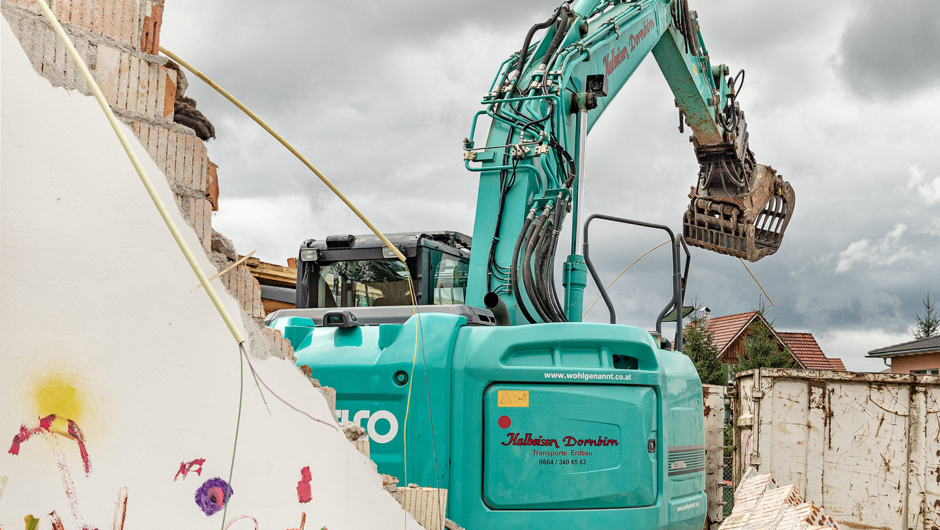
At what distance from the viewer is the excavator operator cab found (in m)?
6.34

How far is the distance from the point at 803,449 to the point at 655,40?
4.72 m

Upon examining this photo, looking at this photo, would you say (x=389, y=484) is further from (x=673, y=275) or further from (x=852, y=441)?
(x=852, y=441)

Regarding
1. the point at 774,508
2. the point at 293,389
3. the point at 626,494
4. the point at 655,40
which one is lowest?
the point at 774,508

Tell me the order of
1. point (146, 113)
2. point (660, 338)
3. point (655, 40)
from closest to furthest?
point (146, 113)
point (660, 338)
point (655, 40)

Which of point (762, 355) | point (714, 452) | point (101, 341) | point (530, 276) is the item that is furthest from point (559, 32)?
point (762, 355)

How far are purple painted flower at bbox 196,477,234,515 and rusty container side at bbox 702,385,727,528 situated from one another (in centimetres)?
547

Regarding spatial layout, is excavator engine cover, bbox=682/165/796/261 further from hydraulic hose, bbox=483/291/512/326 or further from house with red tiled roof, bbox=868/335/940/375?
house with red tiled roof, bbox=868/335/940/375

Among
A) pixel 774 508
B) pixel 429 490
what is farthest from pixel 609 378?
pixel 774 508

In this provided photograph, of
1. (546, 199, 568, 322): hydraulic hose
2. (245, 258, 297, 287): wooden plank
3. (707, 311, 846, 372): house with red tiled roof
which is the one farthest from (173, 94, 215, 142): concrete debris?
(707, 311, 846, 372): house with red tiled roof

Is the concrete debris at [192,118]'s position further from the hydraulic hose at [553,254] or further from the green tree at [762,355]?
the green tree at [762,355]

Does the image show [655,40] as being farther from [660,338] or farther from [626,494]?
[626,494]

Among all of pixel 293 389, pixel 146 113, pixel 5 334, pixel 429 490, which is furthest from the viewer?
pixel 429 490

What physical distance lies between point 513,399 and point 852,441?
4.75m

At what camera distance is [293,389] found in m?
3.12
